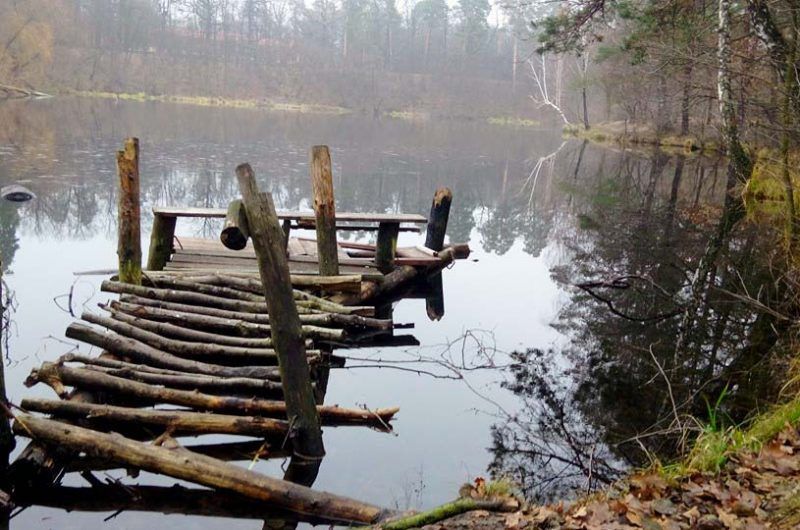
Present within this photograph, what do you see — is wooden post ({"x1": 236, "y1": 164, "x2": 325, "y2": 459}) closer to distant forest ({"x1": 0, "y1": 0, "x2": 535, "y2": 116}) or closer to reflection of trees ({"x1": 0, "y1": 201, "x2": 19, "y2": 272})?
reflection of trees ({"x1": 0, "y1": 201, "x2": 19, "y2": 272})

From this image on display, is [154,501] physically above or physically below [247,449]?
below

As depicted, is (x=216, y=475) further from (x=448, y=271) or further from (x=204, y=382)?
(x=448, y=271)

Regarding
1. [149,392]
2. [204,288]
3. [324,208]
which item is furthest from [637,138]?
[149,392]

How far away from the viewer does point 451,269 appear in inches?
544

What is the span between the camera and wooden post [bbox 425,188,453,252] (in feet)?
Result: 41.3

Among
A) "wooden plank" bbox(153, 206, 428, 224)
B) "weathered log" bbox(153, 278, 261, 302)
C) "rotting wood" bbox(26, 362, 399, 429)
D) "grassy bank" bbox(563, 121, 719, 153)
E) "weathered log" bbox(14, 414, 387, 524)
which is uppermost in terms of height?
"grassy bank" bbox(563, 121, 719, 153)

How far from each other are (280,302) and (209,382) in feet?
4.55

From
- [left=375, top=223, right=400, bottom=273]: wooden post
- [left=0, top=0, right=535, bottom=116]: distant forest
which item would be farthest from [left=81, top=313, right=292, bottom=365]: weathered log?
[left=0, top=0, right=535, bottom=116]: distant forest

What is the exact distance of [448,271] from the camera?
13633 millimetres

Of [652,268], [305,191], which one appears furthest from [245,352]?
[305,191]

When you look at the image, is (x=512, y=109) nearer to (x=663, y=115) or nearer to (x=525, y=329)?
(x=663, y=115)

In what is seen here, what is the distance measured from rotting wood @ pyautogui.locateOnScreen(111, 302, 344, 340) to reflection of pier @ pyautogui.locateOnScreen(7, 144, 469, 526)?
0.01m

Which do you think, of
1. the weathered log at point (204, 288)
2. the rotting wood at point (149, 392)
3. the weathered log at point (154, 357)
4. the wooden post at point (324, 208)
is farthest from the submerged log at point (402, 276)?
the rotting wood at point (149, 392)

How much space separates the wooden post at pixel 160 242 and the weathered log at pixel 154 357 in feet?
10.2
